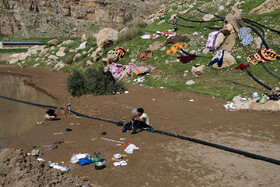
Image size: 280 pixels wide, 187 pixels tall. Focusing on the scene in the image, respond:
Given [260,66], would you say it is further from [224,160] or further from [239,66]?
[224,160]

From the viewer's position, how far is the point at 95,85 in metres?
12.3

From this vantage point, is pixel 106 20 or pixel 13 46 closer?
pixel 13 46

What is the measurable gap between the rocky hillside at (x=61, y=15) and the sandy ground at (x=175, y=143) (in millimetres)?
47614

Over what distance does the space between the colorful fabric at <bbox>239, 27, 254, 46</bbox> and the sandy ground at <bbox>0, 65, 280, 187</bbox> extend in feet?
19.7

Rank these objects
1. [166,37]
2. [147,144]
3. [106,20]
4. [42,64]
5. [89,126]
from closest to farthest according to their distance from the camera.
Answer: [147,144]
[89,126]
[166,37]
[42,64]
[106,20]

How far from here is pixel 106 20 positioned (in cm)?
7731

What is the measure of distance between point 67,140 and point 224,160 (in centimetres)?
439

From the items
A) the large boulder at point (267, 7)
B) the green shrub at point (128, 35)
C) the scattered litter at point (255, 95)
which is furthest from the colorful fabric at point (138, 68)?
the large boulder at point (267, 7)

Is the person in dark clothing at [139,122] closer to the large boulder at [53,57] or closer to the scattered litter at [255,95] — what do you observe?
the scattered litter at [255,95]

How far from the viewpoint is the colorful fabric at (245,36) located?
45.0 feet

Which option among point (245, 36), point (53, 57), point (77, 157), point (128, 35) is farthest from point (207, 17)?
point (77, 157)

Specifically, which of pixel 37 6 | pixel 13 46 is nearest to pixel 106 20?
pixel 37 6

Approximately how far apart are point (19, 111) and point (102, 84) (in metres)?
4.28

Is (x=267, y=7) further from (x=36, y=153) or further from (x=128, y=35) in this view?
(x=36, y=153)
